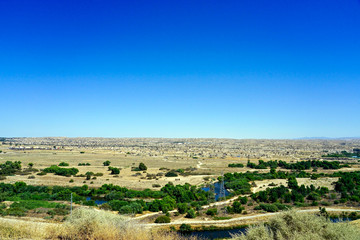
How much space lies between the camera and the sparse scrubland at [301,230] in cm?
906

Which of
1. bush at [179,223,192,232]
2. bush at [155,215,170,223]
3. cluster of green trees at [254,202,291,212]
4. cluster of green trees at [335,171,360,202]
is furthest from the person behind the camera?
cluster of green trees at [335,171,360,202]

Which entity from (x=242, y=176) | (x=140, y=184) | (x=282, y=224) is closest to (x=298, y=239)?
(x=282, y=224)

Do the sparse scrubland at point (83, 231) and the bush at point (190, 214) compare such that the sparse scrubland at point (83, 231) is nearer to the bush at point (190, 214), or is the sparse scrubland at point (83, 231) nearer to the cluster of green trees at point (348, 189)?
the bush at point (190, 214)

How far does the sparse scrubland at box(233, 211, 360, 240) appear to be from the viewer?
906cm

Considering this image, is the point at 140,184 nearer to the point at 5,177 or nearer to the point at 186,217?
the point at 186,217

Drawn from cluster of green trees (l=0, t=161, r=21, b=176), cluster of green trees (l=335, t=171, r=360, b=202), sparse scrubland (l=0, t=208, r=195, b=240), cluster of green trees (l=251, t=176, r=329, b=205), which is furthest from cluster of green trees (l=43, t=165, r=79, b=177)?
cluster of green trees (l=335, t=171, r=360, b=202)

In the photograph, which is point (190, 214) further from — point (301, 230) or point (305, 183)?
point (305, 183)

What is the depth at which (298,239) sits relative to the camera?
28.9 ft

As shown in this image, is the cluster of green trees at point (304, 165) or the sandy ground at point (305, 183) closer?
the sandy ground at point (305, 183)

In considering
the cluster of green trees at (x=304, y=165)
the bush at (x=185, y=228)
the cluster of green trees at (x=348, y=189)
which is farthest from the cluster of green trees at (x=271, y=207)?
the cluster of green trees at (x=304, y=165)

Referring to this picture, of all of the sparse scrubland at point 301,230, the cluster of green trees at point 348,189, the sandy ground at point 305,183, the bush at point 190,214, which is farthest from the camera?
the sandy ground at point 305,183

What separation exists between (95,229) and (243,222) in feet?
64.3

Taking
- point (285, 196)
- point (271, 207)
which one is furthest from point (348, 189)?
point (271, 207)

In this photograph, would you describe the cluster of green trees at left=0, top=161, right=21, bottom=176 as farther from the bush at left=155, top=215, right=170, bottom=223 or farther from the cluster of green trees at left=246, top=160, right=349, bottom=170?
the cluster of green trees at left=246, top=160, right=349, bottom=170
